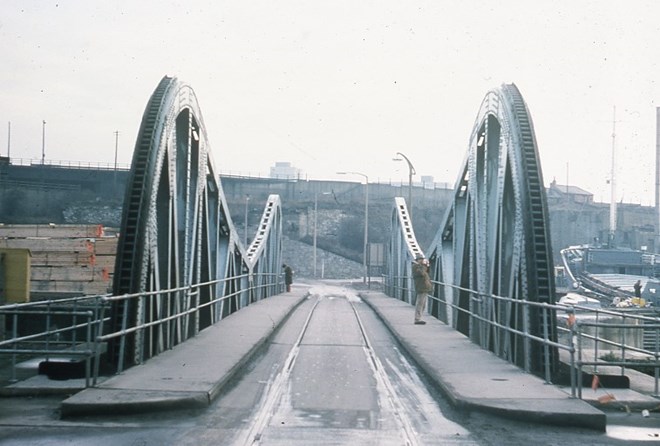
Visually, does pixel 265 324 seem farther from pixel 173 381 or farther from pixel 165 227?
pixel 173 381

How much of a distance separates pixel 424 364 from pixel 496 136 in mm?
6058

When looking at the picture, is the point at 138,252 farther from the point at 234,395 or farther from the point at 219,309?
the point at 219,309

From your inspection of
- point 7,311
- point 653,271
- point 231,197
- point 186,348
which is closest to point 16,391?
point 7,311

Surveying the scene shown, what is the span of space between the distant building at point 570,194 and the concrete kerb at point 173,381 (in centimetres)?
9640

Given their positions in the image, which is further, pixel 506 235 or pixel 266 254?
pixel 266 254

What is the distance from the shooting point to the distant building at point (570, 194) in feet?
377

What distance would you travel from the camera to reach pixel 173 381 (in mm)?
12375

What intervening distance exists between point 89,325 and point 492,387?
16.6 ft

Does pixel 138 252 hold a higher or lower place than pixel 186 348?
higher

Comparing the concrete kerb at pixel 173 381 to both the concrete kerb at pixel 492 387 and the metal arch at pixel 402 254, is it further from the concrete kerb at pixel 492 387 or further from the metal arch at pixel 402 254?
the metal arch at pixel 402 254

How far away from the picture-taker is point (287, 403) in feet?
38.2

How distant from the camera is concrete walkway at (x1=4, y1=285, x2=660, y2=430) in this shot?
10453mm

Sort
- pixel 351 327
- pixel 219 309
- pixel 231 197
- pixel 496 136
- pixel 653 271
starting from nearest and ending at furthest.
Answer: pixel 496 136 → pixel 219 309 → pixel 351 327 → pixel 653 271 → pixel 231 197

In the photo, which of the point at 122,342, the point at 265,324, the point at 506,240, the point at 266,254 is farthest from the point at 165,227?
the point at 266,254
